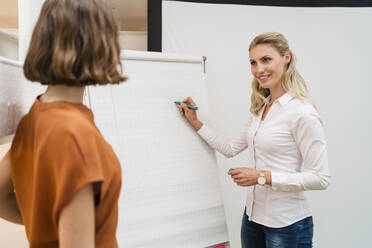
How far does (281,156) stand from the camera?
1.25 meters

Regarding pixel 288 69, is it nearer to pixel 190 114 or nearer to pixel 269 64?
pixel 269 64

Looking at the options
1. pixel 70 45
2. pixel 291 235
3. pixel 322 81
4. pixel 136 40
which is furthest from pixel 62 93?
pixel 136 40

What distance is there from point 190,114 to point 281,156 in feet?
1.48

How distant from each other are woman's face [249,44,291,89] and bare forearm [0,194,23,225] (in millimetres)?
1059

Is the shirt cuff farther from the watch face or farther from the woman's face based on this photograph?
the woman's face

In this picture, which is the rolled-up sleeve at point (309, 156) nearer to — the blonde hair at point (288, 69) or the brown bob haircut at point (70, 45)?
the blonde hair at point (288, 69)

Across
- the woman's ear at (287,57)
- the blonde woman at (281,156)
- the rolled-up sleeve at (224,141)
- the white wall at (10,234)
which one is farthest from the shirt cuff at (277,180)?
the white wall at (10,234)

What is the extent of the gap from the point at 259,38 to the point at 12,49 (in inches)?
42.4

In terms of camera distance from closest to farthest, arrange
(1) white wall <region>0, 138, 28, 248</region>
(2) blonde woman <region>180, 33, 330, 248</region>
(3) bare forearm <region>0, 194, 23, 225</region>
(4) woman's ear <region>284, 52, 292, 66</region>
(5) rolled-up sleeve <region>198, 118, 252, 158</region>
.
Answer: (3) bare forearm <region>0, 194, 23, 225</region>
(1) white wall <region>0, 138, 28, 248</region>
(2) blonde woman <region>180, 33, 330, 248</region>
(4) woman's ear <region>284, 52, 292, 66</region>
(5) rolled-up sleeve <region>198, 118, 252, 158</region>

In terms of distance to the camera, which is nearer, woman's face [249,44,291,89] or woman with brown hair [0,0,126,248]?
woman with brown hair [0,0,126,248]

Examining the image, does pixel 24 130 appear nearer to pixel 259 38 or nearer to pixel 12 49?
pixel 12 49

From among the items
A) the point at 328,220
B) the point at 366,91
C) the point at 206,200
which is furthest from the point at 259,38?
the point at 328,220

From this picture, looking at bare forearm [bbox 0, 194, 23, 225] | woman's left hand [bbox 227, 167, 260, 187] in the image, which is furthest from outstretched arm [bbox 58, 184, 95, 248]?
Result: woman's left hand [bbox 227, 167, 260, 187]

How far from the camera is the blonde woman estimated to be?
3.89ft
